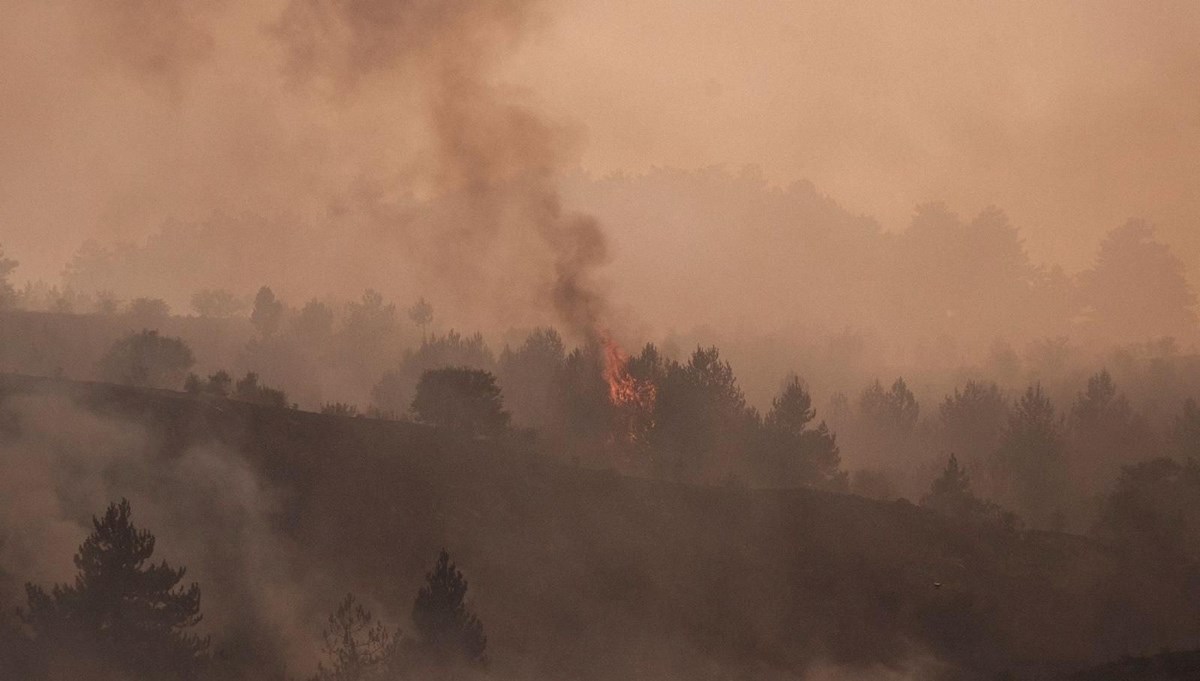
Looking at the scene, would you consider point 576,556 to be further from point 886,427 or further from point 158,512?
point 886,427

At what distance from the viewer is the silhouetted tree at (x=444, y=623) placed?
53.7 m

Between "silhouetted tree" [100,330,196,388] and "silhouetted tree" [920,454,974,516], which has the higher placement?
"silhouetted tree" [100,330,196,388]

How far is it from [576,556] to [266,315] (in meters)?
116

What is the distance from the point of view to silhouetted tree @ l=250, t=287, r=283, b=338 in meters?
178

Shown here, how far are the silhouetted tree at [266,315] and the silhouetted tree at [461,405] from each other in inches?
3597

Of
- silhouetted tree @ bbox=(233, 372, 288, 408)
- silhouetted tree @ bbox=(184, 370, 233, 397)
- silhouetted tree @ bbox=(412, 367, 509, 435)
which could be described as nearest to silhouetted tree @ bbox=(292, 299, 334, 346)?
silhouetted tree @ bbox=(184, 370, 233, 397)

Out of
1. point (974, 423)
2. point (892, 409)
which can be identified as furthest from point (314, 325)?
point (974, 423)

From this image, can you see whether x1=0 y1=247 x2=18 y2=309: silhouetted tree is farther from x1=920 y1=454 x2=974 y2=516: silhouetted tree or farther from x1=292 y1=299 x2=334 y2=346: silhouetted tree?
x1=920 y1=454 x2=974 y2=516: silhouetted tree

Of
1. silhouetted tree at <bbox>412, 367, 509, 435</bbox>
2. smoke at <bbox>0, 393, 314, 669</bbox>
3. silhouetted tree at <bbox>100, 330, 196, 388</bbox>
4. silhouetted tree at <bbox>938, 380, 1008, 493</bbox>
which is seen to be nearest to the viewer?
smoke at <bbox>0, 393, 314, 669</bbox>

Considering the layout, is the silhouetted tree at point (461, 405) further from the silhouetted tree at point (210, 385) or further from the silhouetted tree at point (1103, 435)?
the silhouetted tree at point (1103, 435)

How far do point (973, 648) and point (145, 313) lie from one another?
156 metres

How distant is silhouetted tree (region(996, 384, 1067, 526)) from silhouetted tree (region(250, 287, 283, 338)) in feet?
362

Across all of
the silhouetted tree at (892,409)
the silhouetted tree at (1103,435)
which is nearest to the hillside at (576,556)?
the silhouetted tree at (1103,435)

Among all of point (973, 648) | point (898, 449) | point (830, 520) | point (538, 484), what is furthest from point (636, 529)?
point (898, 449)
